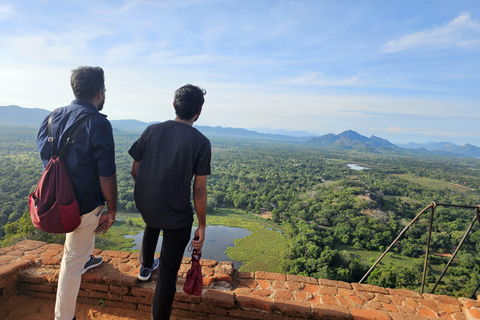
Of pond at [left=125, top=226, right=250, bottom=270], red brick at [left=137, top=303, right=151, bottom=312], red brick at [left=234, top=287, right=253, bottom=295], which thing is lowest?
pond at [left=125, top=226, right=250, bottom=270]

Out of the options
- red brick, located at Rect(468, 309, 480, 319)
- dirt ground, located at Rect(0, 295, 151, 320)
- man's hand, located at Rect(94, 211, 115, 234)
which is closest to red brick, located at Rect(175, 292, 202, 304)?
dirt ground, located at Rect(0, 295, 151, 320)

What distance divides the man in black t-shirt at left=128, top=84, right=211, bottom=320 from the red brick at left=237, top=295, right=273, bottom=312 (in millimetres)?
786

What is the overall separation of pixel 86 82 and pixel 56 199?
844 millimetres

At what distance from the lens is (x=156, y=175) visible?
1.72 metres

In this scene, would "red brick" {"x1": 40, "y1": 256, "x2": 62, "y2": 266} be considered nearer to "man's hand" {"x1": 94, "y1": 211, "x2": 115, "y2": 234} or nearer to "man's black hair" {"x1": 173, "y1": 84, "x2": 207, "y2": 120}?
"man's hand" {"x1": 94, "y1": 211, "x2": 115, "y2": 234}

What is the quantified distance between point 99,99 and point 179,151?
32.0 inches

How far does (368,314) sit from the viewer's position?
2449mm

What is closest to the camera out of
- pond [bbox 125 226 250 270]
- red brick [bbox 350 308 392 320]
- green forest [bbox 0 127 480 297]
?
red brick [bbox 350 308 392 320]

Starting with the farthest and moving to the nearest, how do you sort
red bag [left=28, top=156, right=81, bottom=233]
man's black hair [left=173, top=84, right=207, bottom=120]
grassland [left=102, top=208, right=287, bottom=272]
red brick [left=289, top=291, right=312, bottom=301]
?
grassland [left=102, top=208, right=287, bottom=272]
red brick [left=289, top=291, right=312, bottom=301]
man's black hair [left=173, top=84, right=207, bottom=120]
red bag [left=28, top=156, right=81, bottom=233]

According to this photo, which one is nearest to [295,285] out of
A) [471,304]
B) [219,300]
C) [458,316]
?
[219,300]

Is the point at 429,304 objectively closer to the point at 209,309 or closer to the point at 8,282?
the point at 209,309

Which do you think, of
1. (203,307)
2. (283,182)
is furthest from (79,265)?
(283,182)

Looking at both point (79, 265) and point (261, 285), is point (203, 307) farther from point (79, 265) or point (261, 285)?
point (79, 265)

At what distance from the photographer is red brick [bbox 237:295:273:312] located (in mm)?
2357
